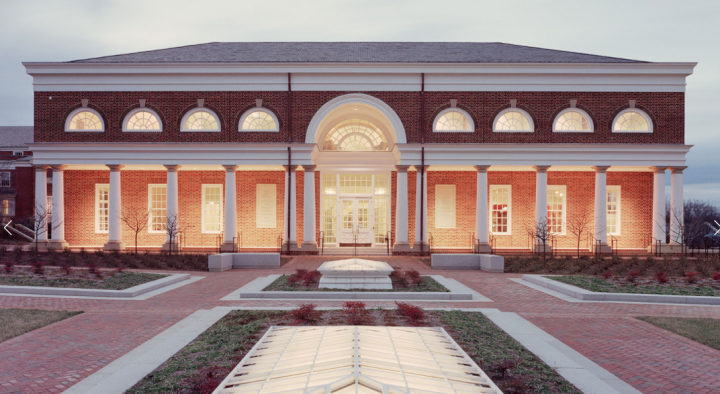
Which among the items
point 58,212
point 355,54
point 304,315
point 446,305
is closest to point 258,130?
point 355,54

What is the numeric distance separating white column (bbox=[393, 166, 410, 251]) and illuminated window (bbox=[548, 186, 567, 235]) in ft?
28.4

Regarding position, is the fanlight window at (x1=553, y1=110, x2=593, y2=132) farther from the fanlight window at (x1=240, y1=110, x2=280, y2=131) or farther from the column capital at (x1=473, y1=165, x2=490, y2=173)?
the fanlight window at (x1=240, y1=110, x2=280, y2=131)

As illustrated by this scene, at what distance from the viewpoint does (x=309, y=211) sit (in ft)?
70.5

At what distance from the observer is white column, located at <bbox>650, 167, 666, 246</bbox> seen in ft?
70.7

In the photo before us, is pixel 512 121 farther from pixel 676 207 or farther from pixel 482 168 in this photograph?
pixel 676 207

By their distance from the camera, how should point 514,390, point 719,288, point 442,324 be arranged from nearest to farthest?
1. point 514,390
2. point 442,324
3. point 719,288

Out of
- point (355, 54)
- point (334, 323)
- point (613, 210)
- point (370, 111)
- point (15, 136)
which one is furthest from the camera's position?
point (15, 136)

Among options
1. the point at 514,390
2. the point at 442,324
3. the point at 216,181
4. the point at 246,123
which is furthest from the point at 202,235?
the point at 514,390

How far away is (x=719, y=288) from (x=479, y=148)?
1187 cm

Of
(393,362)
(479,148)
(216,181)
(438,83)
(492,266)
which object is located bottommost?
(492,266)

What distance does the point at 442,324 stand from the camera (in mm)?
7301

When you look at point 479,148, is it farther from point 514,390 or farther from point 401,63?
point 514,390

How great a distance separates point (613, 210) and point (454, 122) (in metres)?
10.6

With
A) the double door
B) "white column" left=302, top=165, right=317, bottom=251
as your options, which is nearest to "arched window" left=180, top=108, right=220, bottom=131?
"white column" left=302, top=165, right=317, bottom=251
